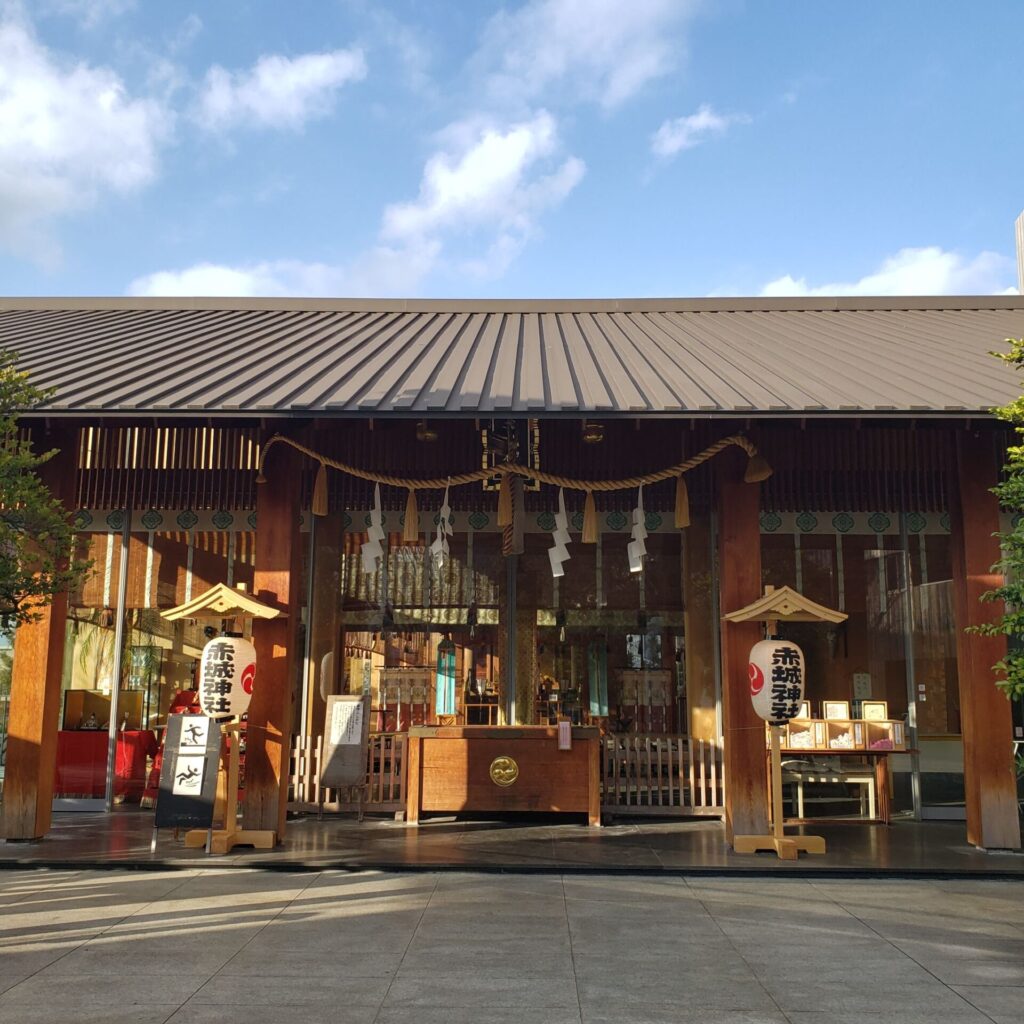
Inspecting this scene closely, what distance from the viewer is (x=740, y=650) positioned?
9.97 meters

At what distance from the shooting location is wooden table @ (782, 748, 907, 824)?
11.8m

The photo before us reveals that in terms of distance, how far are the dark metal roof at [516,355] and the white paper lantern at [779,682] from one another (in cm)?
232

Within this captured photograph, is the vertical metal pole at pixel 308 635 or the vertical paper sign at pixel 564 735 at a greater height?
the vertical metal pole at pixel 308 635

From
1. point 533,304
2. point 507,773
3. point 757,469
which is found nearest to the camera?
point 757,469

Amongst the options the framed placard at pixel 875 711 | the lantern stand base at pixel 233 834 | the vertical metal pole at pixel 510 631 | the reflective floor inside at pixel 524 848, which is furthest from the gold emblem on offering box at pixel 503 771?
the framed placard at pixel 875 711

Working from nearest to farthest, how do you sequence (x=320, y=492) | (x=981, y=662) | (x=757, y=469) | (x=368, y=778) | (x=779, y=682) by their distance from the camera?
(x=779, y=682)
(x=757, y=469)
(x=981, y=662)
(x=320, y=492)
(x=368, y=778)

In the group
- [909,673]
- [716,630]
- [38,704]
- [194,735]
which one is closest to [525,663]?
[716,630]

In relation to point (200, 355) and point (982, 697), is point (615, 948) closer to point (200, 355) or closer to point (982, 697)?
point (982, 697)

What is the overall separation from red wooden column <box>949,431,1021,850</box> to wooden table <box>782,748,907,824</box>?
1.64 meters

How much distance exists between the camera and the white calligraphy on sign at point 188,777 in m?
9.42

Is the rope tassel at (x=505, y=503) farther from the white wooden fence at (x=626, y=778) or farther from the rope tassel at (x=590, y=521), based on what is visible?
the white wooden fence at (x=626, y=778)

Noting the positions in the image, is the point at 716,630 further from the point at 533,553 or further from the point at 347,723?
the point at 347,723

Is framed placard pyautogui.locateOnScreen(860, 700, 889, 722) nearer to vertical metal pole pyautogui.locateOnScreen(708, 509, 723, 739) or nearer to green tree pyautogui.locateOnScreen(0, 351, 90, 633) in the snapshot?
vertical metal pole pyautogui.locateOnScreen(708, 509, 723, 739)

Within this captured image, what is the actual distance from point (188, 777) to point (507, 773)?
359 centimetres
